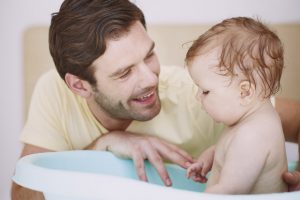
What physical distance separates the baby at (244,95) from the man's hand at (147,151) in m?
0.16

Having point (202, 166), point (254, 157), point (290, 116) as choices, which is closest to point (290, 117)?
point (290, 116)

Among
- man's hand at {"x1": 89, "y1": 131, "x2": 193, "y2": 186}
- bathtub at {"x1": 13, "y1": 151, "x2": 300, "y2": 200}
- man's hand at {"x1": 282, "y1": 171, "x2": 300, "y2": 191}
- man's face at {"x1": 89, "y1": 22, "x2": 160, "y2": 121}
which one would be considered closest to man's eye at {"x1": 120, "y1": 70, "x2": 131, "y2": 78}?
man's face at {"x1": 89, "y1": 22, "x2": 160, "y2": 121}

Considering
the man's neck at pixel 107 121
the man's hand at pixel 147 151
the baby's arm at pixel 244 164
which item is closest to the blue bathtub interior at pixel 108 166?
the man's hand at pixel 147 151

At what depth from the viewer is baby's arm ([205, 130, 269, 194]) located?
1.97 feet

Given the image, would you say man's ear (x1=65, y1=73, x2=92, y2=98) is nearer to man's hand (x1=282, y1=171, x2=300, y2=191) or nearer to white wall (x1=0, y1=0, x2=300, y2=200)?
white wall (x1=0, y1=0, x2=300, y2=200)

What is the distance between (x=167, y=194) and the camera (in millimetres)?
521

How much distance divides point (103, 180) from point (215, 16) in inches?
18.2

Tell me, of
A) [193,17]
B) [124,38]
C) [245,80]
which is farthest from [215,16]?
[245,80]

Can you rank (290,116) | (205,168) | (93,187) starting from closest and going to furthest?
(93,187), (205,168), (290,116)

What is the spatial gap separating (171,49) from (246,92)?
1.16 ft

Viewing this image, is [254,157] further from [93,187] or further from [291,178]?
[93,187]

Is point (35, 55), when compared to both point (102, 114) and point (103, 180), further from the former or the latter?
point (103, 180)

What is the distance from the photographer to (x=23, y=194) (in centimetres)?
91

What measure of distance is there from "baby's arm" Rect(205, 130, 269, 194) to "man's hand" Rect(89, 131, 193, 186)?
0.20 m
